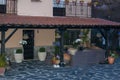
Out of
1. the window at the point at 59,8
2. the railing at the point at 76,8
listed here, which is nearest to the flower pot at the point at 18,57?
the window at the point at 59,8

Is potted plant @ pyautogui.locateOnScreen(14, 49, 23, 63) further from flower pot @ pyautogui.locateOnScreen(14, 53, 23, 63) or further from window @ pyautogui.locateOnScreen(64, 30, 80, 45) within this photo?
window @ pyautogui.locateOnScreen(64, 30, 80, 45)

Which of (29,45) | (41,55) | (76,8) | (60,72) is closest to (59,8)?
(76,8)

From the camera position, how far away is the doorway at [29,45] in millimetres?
22297

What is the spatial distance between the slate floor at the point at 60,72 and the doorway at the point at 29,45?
6.85 feet

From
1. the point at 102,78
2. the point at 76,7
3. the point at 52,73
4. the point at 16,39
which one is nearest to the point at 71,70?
the point at 52,73

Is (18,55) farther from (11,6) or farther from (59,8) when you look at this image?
(59,8)

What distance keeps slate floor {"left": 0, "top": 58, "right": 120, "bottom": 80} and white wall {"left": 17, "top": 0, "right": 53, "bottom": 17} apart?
384cm

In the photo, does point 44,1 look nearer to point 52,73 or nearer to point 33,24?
point 33,24

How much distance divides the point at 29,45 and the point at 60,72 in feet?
19.3

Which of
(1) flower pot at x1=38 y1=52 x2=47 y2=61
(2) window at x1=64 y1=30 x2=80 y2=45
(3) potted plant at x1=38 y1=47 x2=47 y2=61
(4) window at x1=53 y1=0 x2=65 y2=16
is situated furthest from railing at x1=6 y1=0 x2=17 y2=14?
(2) window at x1=64 y1=30 x2=80 y2=45

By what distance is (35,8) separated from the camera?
21.9m

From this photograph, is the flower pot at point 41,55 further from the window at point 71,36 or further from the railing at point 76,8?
the railing at point 76,8

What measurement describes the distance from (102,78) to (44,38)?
8507mm

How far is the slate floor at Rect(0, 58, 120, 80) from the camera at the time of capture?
1553cm
